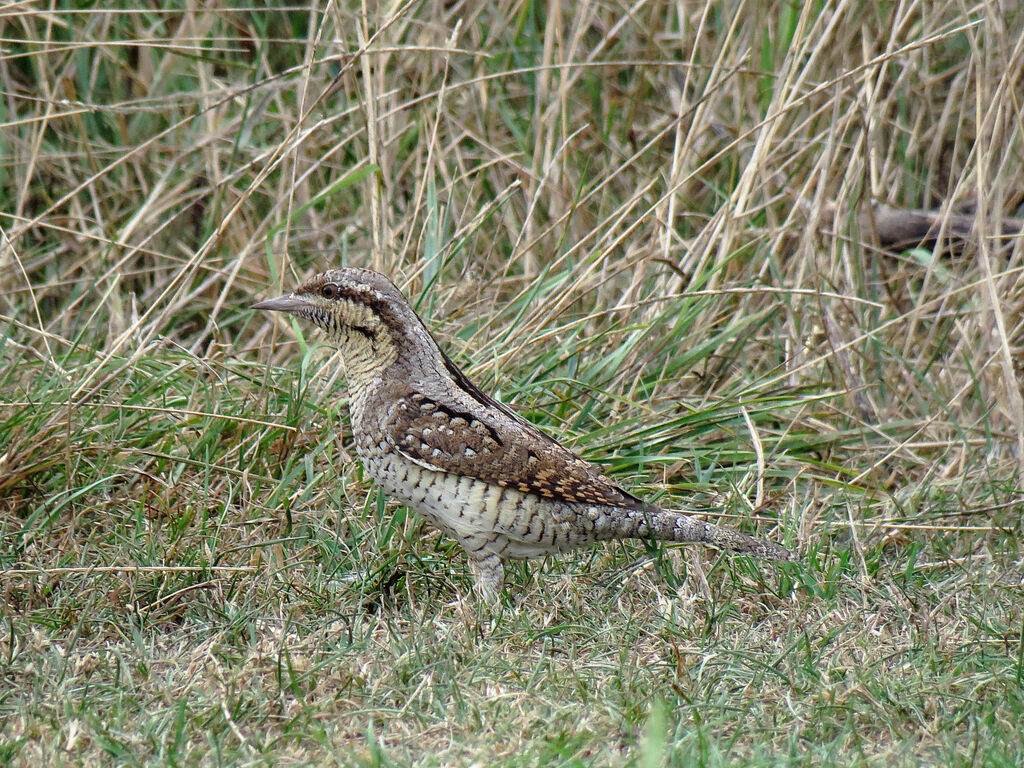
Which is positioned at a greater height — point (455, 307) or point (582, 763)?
point (582, 763)

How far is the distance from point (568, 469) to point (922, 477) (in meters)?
1.76

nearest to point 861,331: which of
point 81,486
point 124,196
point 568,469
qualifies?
point 568,469

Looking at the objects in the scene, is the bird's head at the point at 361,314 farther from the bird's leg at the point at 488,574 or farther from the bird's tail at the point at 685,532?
the bird's tail at the point at 685,532

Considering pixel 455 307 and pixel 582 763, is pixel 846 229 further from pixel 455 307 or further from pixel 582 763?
pixel 582 763

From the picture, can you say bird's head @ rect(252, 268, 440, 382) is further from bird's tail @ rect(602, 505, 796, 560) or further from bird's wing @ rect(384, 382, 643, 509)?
bird's tail @ rect(602, 505, 796, 560)

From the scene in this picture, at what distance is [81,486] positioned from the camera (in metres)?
4.20

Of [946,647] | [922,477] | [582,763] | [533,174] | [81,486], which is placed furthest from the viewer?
[533,174]

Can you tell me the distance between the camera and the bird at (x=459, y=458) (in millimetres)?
3684

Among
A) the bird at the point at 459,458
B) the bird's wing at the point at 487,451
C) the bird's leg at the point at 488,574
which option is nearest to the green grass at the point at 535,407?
the bird's leg at the point at 488,574

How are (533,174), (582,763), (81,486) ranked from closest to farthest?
(582,763)
(81,486)
(533,174)

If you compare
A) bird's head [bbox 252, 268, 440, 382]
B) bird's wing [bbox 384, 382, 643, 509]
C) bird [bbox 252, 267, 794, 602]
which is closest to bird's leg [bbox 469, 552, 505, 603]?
bird [bbox 252, 267, 794, 602]

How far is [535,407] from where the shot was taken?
4766mm

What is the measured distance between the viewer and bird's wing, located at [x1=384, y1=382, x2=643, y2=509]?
3.68 m

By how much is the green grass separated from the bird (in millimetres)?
183
